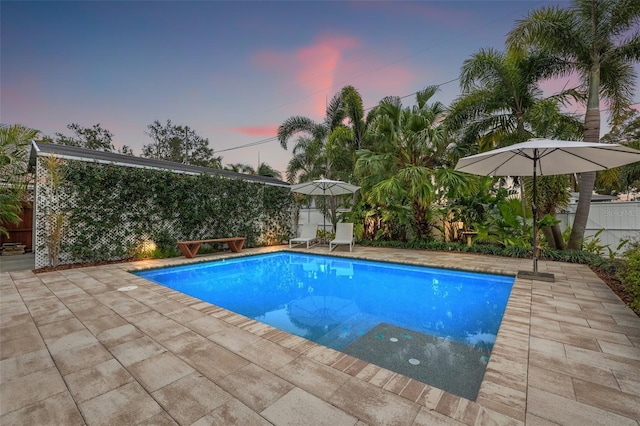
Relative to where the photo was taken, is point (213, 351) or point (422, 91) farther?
point (422, 91)

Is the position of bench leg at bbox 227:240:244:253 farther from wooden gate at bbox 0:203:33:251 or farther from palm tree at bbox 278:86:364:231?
wooden gate at bbox 0:203:33:251

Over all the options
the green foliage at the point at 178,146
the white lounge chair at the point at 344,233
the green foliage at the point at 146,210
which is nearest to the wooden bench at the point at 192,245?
the green foliage at the point at 146,210

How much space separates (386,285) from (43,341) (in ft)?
17.7

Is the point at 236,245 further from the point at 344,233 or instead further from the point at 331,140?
the point at 331,140

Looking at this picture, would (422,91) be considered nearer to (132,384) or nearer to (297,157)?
(297,157)

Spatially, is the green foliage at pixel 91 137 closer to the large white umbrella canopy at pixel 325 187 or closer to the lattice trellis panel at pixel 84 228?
the lattice trellis panel at pixel 84 228

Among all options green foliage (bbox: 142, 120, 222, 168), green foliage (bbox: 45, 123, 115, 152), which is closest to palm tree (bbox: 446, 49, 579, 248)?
green foliage (bbox: 142, 120, 222, 168)

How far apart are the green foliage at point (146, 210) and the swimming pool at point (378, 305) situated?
1.91m

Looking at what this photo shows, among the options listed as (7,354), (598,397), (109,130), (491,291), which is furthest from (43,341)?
(109,130)

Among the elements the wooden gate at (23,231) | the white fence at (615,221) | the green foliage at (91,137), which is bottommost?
the wooden gate at (23,231)

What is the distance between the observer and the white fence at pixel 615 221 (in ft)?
27.0

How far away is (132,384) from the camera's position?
2.11 m

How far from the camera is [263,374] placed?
2.24 m

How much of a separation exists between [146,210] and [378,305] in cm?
743
